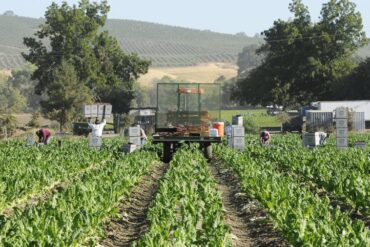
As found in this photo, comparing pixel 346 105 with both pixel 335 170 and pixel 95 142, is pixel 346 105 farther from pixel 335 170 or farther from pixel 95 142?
pixel 335 170

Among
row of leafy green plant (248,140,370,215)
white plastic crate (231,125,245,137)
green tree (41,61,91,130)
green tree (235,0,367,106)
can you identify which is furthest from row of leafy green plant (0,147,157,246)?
green tree (235,0,367,106)

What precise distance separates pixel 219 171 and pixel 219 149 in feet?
24.9

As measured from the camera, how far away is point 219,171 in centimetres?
2686

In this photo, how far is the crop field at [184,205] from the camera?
10.9 meters

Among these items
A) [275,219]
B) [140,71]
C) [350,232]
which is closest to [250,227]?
[275,219]

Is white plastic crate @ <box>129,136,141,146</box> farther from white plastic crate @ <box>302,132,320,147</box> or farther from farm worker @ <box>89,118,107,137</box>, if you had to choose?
white plastic crate @ <box>302,132,320,147</box>

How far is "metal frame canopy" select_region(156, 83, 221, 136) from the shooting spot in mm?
29500

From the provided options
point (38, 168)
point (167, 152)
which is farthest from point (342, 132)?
point (38, 168)

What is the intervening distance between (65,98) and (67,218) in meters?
62.0

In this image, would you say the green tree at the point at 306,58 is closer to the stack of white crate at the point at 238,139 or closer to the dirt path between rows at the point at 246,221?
the stack of white crate at the point at 238,139

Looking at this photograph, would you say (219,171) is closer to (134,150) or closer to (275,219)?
(134,150)

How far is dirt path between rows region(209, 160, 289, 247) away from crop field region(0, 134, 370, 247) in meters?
0.02

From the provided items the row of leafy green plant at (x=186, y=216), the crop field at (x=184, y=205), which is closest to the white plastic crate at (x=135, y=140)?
the crop field at (x=184, y=205)

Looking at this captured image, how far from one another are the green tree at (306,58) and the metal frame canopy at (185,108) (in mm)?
55437
